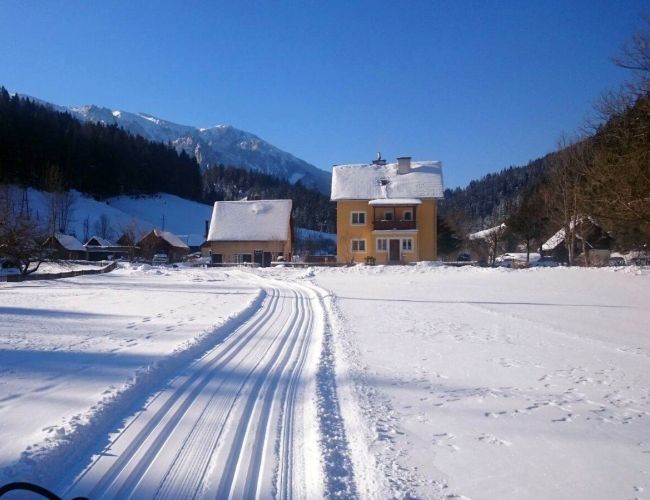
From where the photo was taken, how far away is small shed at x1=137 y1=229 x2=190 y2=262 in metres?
62.3

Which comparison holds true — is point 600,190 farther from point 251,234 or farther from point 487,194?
point 487,194

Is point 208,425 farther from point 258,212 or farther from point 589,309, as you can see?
point 258,212

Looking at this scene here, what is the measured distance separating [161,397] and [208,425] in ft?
3.87

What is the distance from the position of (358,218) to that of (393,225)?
4001 mm

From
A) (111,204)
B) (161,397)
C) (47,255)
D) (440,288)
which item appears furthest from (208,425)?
(111,204)

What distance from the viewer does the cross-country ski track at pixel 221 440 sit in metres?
3.73

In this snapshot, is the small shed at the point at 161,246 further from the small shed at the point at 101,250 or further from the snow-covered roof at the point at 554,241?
the snow-covered roof at the point at 554,241

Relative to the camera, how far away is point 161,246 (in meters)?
73.7

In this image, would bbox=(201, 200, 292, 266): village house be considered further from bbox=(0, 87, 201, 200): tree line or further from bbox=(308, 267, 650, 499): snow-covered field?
bbox=(0, 87, 201, 200): tree line

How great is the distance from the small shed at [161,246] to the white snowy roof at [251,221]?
11309mm

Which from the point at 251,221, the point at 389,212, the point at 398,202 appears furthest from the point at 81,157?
the point at 398,202

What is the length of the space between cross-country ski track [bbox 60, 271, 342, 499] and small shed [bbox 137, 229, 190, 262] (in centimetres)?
5846

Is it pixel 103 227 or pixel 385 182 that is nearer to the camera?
pixel 385 182

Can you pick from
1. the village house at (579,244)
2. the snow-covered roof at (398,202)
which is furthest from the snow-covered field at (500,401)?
the village house at (579,244)
